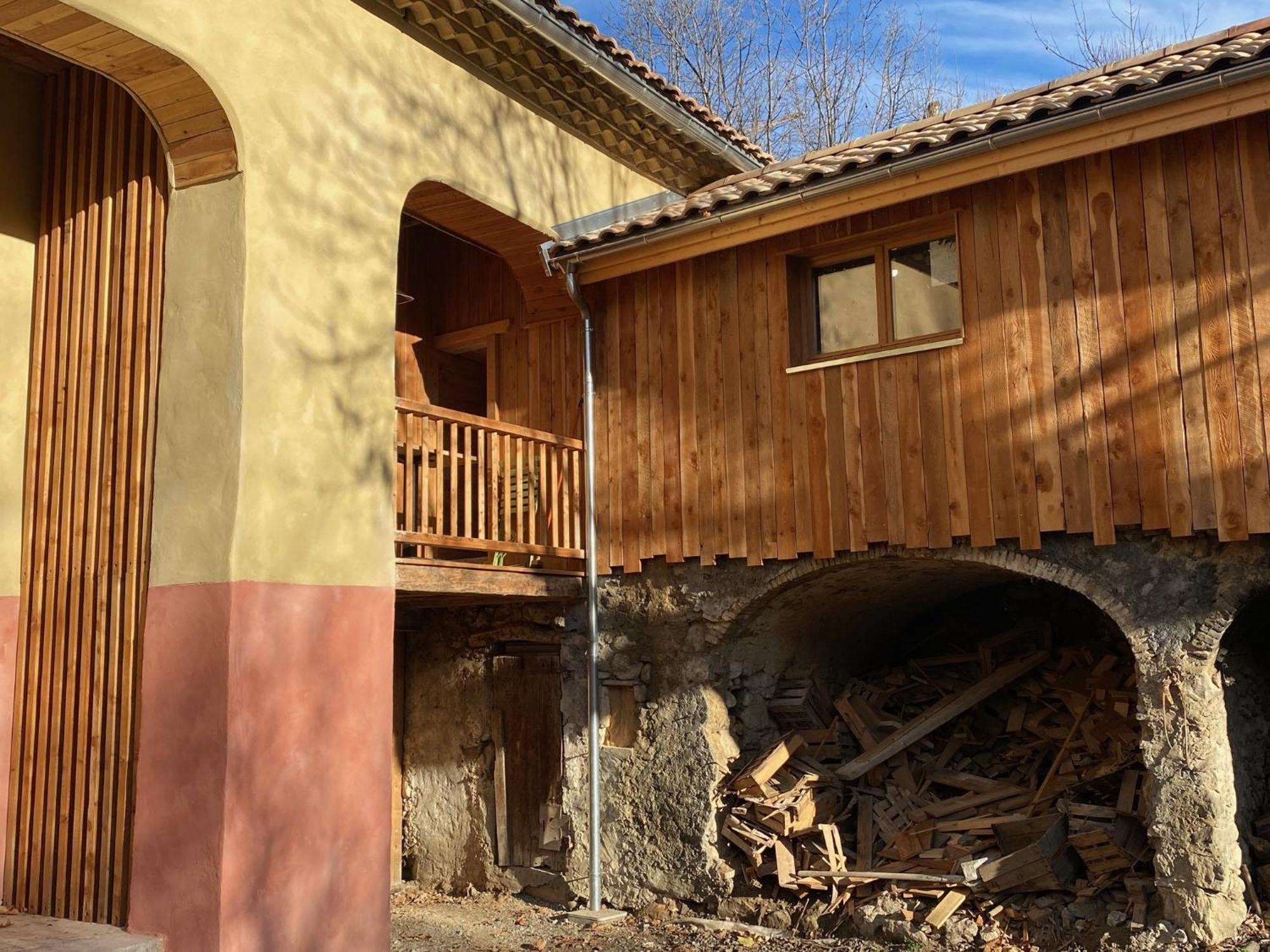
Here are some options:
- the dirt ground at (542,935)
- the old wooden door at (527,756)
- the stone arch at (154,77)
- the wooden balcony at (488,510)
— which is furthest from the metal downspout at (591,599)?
the stone arch at (154,77)

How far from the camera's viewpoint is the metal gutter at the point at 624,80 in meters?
9.05

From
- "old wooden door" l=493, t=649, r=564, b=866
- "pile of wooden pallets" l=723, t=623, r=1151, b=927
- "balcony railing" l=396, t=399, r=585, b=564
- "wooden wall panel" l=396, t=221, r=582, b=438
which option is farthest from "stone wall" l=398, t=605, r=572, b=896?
"pile of wooden pallets" l=723, t=623, r=1151, b=927

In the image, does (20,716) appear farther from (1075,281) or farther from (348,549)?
(1075,281)

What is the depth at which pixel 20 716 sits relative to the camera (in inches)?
302

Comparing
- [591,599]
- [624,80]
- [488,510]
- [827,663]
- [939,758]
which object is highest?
[624,80]

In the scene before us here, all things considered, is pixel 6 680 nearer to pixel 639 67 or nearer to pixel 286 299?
pixel 286 299

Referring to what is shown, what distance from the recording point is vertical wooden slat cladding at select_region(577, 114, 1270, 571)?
7297 millimetres

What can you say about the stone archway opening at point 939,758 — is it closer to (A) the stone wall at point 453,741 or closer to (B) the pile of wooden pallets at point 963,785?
(B) the pile of wooden pallets at point 963,785

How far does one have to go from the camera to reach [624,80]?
10188 mm

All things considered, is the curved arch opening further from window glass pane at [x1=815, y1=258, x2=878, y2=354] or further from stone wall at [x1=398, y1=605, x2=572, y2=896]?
window glass pane at [x1=815, y1=258, x2=878, y2=354]

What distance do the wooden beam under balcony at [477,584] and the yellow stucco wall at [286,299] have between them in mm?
568

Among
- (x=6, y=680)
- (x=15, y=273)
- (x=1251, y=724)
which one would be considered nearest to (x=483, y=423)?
(x=15, y=273)

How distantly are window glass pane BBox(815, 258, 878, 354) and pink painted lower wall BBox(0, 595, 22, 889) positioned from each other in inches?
248

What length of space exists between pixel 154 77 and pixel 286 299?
1.54m
